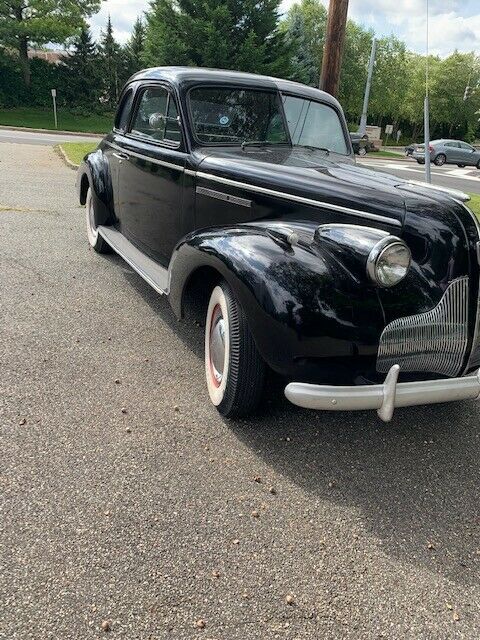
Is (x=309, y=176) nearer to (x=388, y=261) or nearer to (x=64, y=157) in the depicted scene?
(x=388, y=261)

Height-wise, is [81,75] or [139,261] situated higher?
[81,75]

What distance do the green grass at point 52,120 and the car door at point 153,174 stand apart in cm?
2366

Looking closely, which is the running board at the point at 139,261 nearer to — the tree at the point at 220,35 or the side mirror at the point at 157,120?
the side mirror at the point at 157,120

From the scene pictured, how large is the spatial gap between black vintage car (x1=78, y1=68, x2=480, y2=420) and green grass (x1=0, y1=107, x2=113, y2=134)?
2489 cm

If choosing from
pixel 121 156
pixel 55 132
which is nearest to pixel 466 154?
pixel 55 132

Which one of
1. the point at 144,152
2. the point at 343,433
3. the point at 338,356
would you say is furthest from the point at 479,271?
the point at 144,152

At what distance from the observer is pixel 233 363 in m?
2.74

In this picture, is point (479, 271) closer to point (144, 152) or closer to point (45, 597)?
point (45, 597)

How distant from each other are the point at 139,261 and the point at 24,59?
112 ft

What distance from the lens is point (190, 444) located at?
2721mm

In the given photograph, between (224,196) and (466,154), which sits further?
(466,154)

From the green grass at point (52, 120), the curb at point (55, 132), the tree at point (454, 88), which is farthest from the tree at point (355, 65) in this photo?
the curb at point (55, 132)

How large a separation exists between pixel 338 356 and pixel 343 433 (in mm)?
748

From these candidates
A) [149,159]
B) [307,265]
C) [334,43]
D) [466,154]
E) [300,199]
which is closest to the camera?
[307,265]
